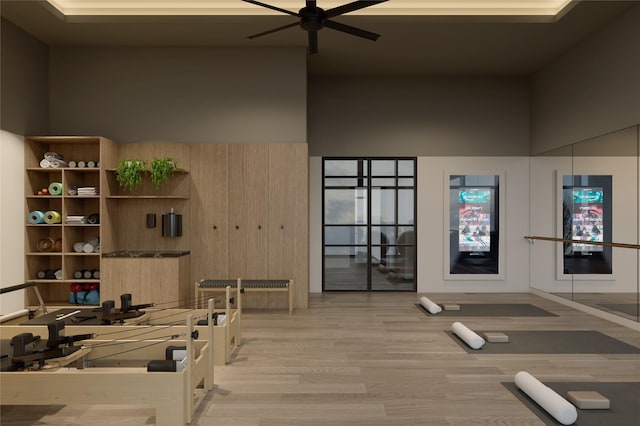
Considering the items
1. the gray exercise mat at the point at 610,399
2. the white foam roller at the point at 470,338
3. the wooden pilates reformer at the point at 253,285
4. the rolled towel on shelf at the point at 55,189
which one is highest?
the rolled towel on shelf at the point at 55,189

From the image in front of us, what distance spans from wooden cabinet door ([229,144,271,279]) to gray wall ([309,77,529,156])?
1.71 metres

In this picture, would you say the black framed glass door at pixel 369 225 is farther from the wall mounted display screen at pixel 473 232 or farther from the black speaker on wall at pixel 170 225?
the black speaker on wall at pixel 170 225

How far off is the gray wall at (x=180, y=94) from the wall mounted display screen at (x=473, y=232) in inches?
119

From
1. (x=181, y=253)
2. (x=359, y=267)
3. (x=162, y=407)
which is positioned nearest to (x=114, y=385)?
(x=162, y=407)

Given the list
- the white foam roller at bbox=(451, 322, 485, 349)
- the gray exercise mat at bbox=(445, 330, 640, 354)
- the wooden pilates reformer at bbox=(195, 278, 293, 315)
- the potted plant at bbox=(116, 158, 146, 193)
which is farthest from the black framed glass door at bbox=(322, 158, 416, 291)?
the white foam roller at bbox=(451, 322, 485, 349)

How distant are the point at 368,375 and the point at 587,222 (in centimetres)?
404

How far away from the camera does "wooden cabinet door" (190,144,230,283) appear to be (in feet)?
22.2

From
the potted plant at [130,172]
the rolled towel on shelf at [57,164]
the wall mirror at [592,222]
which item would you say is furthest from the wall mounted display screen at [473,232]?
the rolled towel on shelf at [57,164]

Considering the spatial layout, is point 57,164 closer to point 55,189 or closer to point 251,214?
point 55,189

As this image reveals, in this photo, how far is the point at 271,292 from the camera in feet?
22.1

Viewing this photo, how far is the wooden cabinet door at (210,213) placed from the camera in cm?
675

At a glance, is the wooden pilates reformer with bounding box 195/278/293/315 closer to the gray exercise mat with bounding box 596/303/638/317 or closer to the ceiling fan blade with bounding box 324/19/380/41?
the ceiling fan blade with bounding box 324/19/380/41

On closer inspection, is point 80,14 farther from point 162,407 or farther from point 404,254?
point 404,254

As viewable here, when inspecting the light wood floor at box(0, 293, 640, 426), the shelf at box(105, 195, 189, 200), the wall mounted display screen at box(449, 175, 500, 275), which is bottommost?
the light wood floor at box(0, 293, 640, 426)
